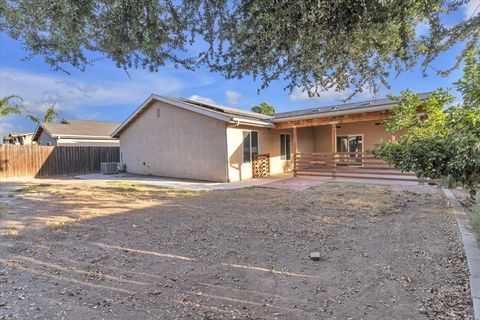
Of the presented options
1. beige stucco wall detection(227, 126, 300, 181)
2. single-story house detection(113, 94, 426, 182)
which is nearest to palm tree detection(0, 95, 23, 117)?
single-story house detection(113, 94, 426, 182)

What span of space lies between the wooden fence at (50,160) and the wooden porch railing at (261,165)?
34.8ft

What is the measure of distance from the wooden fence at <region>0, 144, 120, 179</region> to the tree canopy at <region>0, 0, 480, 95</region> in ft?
44.8

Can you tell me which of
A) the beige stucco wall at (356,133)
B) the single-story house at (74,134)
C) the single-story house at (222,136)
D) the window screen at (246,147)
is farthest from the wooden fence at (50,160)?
the beige stucco wall at (356,133)

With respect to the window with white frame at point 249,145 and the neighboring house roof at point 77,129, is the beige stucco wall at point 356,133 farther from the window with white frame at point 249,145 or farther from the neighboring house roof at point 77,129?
the neighboring house roof at point 77,129

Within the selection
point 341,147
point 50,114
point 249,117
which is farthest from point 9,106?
point 341,147

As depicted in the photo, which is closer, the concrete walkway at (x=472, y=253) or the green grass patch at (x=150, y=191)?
the concrete walkway at (x=472, y=253)

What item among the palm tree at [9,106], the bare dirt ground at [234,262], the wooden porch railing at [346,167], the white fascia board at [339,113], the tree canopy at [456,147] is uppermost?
the palm tree at [9,106]

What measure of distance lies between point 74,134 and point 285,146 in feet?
57.6

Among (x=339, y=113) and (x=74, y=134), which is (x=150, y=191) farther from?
(x=74, y=134)

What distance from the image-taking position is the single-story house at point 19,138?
2806 cm

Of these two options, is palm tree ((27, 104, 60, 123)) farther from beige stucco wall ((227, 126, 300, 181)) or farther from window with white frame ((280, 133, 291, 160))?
window with white frame ((280, 133, 291, 160))

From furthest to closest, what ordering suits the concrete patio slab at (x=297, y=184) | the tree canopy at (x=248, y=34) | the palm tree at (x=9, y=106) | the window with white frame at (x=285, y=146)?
the palm tree at (x=9, y=106) < the window with white frame at (x=285, y=146) < the concrete patio slab at (x=297, y=184) < the tree canopy at (x=248, y=34)

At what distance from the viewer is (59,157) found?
1653 centimetres

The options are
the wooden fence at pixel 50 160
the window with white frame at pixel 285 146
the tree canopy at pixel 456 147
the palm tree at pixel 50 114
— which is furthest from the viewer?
the palm tree at pixel 50 114
